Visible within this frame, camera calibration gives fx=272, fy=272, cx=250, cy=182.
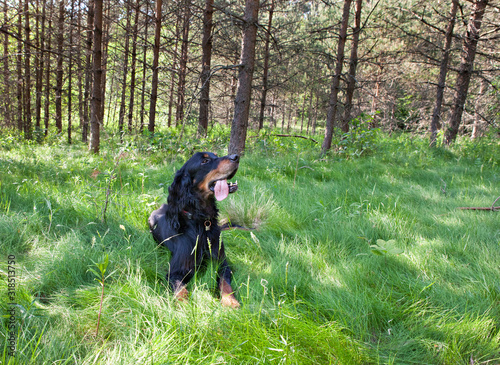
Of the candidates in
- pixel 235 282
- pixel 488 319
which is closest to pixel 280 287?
pixel 235 282

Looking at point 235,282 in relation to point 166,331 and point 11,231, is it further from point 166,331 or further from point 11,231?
point 11,231

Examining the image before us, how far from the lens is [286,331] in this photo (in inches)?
61.9

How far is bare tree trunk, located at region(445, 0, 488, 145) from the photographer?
826 cm

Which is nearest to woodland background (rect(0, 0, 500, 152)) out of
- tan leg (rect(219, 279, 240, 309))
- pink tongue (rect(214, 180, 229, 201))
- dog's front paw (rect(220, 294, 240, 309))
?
pink tongue (rect(214, 180, 229, 201))

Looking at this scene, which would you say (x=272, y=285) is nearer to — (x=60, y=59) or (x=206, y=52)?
(x=206, y=52)


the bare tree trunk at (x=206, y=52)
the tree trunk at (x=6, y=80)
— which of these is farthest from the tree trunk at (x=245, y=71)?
the tree trunk at (x=6, y=80)

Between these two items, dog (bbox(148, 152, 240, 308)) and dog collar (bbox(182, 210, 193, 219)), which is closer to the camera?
dog (bbox(148, 152, 240, 308))

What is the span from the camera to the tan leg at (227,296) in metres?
2.04

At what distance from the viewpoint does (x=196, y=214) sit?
270 centimetres

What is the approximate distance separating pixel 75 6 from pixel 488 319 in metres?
16.9

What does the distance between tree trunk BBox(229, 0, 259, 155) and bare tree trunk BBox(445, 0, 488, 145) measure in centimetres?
663

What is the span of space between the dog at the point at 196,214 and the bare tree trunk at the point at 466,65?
8.75 m

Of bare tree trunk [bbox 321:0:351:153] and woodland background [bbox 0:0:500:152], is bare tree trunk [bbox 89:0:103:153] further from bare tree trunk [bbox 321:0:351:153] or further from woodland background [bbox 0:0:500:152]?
bare tree trunk [bbox 321:0:351:153]

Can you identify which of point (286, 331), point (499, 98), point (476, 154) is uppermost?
point (499, 98)
